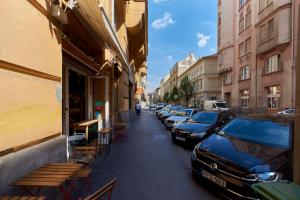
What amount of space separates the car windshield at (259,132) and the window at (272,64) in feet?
83.5

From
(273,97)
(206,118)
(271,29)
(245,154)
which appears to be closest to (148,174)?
(245,154)

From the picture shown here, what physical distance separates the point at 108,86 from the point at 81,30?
11.4ft

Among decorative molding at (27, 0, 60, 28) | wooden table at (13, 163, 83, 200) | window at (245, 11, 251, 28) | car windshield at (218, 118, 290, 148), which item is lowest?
wooden table at (13, 163, 83, 200)

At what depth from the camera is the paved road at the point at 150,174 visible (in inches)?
178

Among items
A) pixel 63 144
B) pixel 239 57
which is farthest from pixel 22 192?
pixel 239 57

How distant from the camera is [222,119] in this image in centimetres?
1004

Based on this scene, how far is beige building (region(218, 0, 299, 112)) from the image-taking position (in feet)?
83.4

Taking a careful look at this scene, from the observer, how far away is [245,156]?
14.2ft

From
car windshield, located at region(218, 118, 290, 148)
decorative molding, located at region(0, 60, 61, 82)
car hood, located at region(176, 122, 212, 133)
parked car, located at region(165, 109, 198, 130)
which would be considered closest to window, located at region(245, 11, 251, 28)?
parked car, located at region(165, 109, 198, 130)

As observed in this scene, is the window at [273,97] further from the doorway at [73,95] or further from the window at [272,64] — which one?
the doorway at [73,95]

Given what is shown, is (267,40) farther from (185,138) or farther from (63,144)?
(63,144)

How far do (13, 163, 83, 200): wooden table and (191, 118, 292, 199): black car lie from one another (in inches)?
103

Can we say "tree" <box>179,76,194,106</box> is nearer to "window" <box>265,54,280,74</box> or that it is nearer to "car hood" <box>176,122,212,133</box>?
"window" <box>265,54,280,74</box>

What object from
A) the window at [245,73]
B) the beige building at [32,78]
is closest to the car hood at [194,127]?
the beige building at [32,78]
